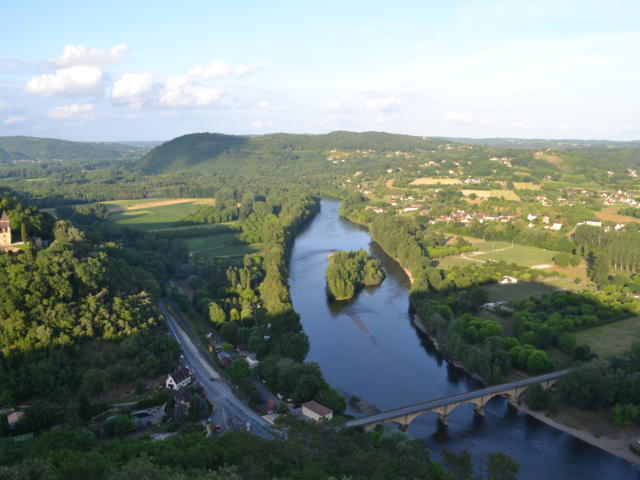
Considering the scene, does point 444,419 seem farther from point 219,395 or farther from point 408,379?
point 219,395

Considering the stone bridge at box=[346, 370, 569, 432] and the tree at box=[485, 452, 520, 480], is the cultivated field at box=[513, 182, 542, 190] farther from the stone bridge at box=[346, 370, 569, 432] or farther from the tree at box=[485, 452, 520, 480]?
the tree at box=[485, 452, 520, 480]

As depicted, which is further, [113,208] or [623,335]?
[113,208]

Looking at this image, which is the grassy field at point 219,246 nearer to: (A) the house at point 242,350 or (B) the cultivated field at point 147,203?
(A) the house at point 242,350

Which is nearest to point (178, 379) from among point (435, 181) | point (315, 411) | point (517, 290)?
point (315, 411)

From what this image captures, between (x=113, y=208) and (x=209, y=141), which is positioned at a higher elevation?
(x=209, y=141)

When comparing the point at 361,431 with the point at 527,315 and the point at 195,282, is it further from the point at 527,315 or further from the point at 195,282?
the point at 195,282

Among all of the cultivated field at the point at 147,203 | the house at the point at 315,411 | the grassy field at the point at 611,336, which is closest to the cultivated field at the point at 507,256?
the grassy field at the point at 611,336

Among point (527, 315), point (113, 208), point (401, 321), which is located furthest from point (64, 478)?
point (113, 208)
